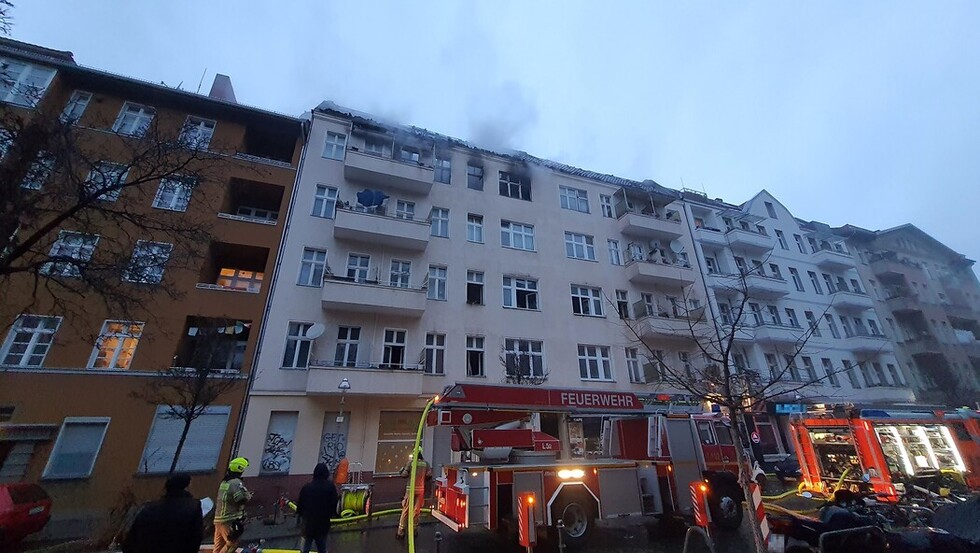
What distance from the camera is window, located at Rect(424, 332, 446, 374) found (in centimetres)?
1733

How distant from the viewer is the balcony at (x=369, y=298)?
53.9 ft

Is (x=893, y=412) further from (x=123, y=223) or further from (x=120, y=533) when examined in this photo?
(x=123, y=223)

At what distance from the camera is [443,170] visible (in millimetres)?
22375

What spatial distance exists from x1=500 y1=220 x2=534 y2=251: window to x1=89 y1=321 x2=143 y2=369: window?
51.8 feet

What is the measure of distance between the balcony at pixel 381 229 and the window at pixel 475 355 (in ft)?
16.8

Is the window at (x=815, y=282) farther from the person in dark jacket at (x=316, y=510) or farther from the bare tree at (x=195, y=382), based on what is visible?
the bare tree at (x=195, y=382)

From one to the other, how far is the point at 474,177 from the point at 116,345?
57.0 ft

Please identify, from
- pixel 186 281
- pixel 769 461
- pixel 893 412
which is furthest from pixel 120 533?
pixel 769 461

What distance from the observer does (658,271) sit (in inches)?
901

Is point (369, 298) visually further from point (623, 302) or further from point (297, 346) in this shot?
point (623, 302)

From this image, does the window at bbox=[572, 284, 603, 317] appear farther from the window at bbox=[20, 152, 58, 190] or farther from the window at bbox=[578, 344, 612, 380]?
the window at bbox=[20, 152, 58, 190]

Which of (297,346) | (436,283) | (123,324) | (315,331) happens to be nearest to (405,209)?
(436,283)

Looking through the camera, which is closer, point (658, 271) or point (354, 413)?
point (354, 413)

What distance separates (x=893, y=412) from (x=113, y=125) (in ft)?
109
